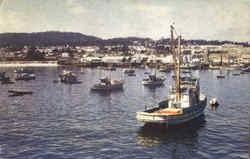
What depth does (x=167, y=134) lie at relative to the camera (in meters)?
39.7

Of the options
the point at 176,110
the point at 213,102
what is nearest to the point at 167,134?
the point at 176,110

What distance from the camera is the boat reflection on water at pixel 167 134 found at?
3703 centimetres

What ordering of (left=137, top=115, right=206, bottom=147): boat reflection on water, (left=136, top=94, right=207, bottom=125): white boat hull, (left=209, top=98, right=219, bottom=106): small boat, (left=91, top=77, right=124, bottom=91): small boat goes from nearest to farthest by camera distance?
(left=137, top=115, right=206, bottom=147): boat reflection on water, (left=136, top=94, right=207, bottom=125): white boat hull, (left=209, top=98, right=219, bottom=106): small boat, (left=91, top=77, right=124, bottom=91): small boat

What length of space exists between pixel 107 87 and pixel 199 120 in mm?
45743

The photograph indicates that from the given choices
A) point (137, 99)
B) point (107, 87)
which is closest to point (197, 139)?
point (137, 99)

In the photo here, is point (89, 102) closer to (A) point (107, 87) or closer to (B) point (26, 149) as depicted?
(A) point (107, 87)

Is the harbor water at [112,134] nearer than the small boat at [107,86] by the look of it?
Yes

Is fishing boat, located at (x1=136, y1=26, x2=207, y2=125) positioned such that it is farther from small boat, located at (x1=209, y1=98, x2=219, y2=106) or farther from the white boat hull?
small boat, located at (x1=209, y1=98, x2=219, y2=106)

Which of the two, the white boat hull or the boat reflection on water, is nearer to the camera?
the boat reflection on water

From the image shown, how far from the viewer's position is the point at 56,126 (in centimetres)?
4519

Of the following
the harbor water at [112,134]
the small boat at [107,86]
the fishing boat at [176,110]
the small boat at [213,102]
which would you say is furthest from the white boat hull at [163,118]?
the small boat at [107,86]

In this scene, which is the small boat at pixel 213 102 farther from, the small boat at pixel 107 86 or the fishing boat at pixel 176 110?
the small boat at pixel 107 86

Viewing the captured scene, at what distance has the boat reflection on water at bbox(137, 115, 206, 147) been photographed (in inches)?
1458

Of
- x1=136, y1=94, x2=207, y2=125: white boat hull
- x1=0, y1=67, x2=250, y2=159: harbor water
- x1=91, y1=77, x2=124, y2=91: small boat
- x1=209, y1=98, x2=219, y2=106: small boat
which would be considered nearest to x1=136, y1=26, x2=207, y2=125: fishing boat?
x1=136, y1=94, x2=207, y2=125: white boat hull
